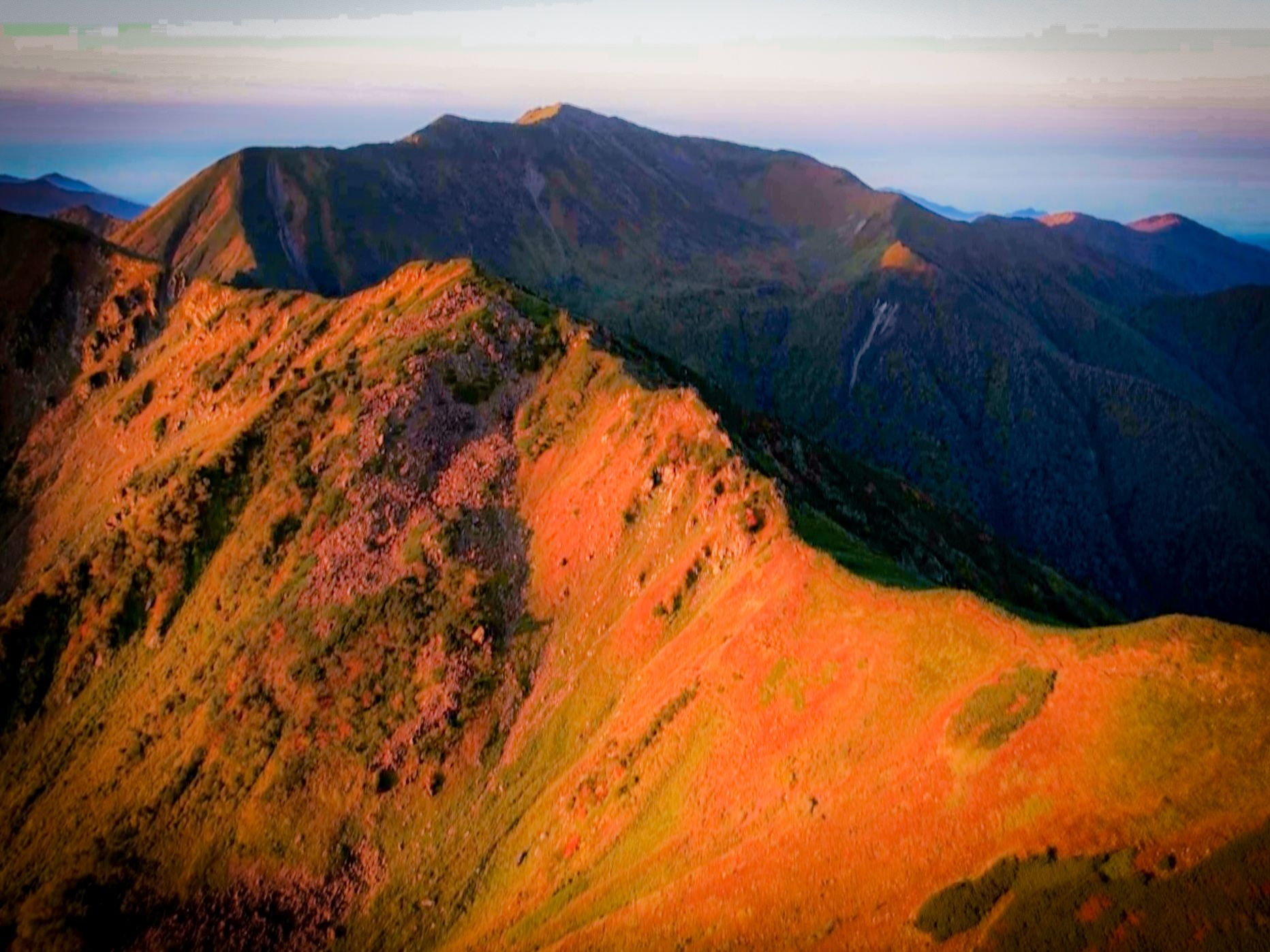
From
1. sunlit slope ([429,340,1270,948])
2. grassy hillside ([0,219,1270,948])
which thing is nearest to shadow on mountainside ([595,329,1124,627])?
grassy hillside ([0,219,1270,948])

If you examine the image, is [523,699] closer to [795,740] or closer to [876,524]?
[795,740]

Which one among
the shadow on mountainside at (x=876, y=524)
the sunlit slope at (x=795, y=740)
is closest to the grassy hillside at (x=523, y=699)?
the sunlit slope at (x=795, y=740)

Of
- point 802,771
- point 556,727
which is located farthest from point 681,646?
point 802,771

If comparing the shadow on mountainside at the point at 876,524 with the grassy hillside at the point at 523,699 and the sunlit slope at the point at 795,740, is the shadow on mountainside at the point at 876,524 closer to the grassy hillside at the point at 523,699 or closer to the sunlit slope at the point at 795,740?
the grassy hillside at the point at 523,699

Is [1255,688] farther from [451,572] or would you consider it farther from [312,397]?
[312,397]

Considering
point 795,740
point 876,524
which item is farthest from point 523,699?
point 876,524

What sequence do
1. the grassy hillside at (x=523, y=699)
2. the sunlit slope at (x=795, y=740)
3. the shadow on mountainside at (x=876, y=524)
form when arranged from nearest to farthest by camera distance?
1. the sunlit slope at (x=795, y=740)
2. the grassy hillside at (x=523, y=699)
3. the shadow on mountainside at (x=876, y=524)

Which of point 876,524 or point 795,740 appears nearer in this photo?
point 795,740

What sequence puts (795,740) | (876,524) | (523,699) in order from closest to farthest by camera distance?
(795,740), (523,699), (876,524)

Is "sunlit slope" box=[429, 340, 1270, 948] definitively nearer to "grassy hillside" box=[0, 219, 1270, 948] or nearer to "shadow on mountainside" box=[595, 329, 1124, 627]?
"grassy hillside" box=[0, 219, 1270, 948]
